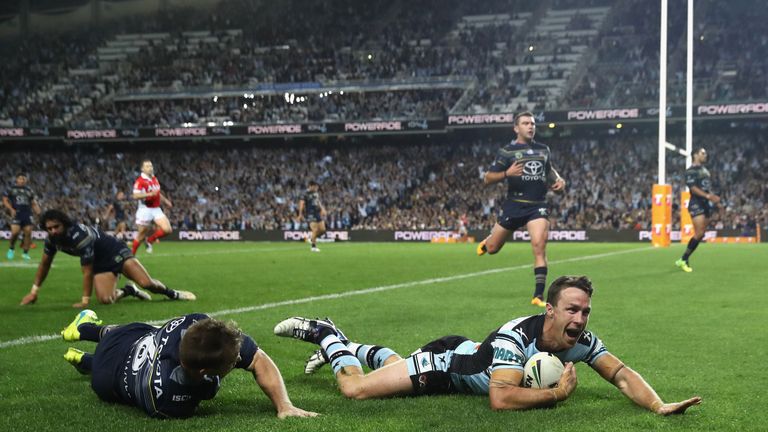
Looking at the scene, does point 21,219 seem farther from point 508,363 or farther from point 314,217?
point 508,363

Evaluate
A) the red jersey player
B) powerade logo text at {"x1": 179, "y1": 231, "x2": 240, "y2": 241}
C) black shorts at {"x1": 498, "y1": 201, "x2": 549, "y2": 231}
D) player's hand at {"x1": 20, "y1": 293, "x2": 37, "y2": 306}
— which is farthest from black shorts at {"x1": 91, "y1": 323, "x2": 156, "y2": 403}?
powerade logo text at {"x1": 179, "y1": 231, "x2": 240, "y2": 241}

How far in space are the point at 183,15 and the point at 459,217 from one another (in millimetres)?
25993

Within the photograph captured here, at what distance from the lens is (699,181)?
15375 millimetres

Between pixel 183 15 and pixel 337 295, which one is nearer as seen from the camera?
pixel 337 295

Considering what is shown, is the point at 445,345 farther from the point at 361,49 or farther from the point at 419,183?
the point at 361,49

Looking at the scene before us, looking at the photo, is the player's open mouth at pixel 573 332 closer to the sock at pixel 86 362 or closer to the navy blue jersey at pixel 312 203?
the sock at pixel 86 362

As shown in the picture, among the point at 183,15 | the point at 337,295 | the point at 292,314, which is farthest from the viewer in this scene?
the point at 183,15

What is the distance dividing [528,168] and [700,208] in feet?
21.2

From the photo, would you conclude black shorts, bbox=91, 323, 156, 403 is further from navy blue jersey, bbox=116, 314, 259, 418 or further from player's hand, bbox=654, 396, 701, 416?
player's hand, bbox=654, 396, 701, 416

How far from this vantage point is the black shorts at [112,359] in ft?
15.6

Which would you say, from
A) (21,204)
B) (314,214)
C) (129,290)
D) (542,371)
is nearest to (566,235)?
(314,214)

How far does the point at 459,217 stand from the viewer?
40125 millimetres

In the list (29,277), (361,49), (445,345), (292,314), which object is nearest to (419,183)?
(361,49)

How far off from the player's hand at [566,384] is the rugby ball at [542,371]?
4.6 inches
